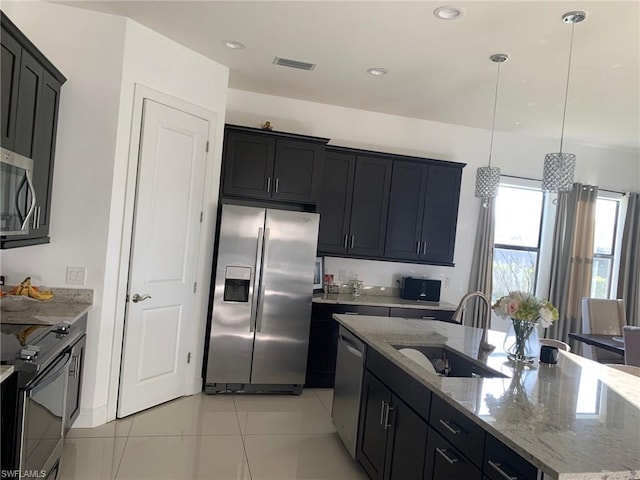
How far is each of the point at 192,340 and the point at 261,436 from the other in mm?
1095

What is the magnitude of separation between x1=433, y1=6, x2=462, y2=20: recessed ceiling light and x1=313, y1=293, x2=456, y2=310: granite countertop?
2.62m

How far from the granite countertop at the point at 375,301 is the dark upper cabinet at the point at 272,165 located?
3.21 ft

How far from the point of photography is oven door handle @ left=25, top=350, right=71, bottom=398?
6.70ft

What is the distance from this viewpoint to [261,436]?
3451 millimetres

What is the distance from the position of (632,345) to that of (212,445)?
133 inches

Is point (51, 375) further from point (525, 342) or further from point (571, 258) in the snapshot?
point (571, 258)

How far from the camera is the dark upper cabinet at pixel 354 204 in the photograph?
15.7ft

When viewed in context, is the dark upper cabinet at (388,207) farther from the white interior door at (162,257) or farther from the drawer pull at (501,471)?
the drawer pull at (501,471)

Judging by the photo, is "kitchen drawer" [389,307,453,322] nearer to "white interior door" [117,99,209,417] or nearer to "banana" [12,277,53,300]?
"white interior door" [117,99,209,417]

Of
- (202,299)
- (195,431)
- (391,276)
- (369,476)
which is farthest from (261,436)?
(391,276)

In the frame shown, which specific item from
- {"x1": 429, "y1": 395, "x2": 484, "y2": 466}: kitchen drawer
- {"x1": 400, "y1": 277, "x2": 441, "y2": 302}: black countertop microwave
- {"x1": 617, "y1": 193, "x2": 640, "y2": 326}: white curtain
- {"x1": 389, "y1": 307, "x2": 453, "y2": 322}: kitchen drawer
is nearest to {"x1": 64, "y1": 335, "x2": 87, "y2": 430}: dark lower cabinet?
{"x1": 429, "y1": 395, "x2": 484, "y2": 466}: kitchen drawer

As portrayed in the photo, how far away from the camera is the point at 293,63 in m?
3.91

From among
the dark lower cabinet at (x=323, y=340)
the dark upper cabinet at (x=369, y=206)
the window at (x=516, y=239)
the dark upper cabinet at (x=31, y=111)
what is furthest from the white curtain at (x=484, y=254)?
the dark upper cabinet at (x=31, y=111)

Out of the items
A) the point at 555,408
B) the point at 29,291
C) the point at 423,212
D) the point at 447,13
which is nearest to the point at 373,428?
the point at 555,408
